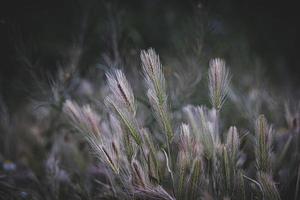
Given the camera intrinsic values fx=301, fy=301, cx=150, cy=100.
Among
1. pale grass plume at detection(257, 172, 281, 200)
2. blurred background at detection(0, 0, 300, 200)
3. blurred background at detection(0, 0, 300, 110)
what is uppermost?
blurred background at detection(0, 0, 300, 110)

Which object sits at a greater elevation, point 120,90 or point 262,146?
point 120,90

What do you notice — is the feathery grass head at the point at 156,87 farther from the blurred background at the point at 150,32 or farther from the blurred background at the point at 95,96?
the blurred background at the point at 150,32

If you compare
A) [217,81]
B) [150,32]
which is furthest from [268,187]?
[150,32]

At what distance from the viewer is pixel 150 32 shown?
2.39 metres

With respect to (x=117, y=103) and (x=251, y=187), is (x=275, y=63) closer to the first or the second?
(x=251, y=187)

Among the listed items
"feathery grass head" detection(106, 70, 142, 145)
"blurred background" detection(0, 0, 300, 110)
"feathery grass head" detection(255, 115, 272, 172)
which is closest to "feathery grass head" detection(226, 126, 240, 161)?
"feathery grass head" detection(255, 115, 272, 172)

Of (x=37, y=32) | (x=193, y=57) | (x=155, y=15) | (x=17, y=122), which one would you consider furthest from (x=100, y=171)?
(x=155, y=15)

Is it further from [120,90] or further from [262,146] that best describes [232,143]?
[120,90]

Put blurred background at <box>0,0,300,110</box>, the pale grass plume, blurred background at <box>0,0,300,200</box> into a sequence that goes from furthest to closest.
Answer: blurred background at <box>0,0,300,110</box> → blurred background at <box>0,0,300,200</box> → the pale grass plume

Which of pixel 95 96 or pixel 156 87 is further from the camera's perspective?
pixel 95 96

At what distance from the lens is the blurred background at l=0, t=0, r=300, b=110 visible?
1315mm

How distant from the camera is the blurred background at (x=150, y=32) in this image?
4.32 ft

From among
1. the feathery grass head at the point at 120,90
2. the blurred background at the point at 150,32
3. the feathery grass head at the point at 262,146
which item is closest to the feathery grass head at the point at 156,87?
the feathery grass head at the point at 120,90

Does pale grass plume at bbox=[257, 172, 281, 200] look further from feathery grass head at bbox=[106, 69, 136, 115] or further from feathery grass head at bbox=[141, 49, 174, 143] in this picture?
feathery grass head at bbox=[106, 69, 136, 115]
